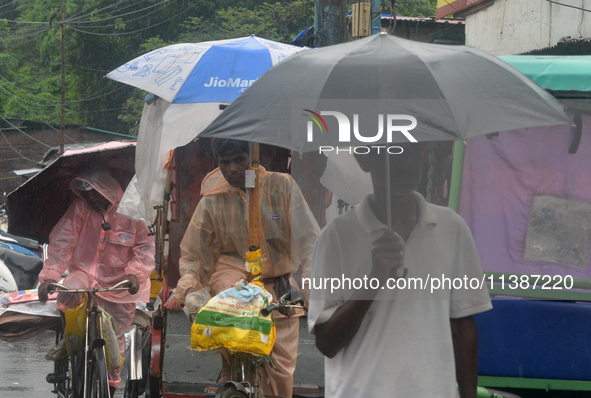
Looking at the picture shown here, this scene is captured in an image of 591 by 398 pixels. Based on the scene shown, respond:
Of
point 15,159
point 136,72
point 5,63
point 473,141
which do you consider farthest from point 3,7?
point 473,141

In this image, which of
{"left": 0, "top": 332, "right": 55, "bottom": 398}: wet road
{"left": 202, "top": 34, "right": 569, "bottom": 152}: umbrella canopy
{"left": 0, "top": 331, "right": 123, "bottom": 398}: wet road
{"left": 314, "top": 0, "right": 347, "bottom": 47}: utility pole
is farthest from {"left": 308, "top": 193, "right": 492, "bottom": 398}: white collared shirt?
{"left": 314, "top": 0, "right": 347, "bottom": 47}: utility pole

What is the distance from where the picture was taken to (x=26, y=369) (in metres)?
7.11

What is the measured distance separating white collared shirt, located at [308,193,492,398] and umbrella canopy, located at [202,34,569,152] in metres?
0.28

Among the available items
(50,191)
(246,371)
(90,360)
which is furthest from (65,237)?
(246,371)

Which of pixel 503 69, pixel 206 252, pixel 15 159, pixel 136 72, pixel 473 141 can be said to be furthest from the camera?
pixel 15 159

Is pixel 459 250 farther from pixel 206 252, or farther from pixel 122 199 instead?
pixel 122 199

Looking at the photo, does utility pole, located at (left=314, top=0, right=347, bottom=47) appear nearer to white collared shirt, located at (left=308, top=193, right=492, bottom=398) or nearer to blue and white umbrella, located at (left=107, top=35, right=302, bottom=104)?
blue and white umbrella, located at (left=107, top=35, right=302, bottom=104)

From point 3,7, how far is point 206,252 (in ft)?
133

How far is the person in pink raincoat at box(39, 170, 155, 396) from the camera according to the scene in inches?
199

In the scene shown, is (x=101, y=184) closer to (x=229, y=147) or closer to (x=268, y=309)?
(x=229, y=147)

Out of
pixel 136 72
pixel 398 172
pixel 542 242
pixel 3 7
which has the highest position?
pixel 3 7

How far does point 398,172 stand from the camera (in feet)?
6.80

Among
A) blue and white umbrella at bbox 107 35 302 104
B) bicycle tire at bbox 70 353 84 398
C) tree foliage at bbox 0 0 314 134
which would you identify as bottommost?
bicycle tire at bbox 70 353 84 398

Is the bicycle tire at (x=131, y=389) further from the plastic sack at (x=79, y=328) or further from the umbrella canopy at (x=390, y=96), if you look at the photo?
the umbrella canopy at (x=390, y=96)
